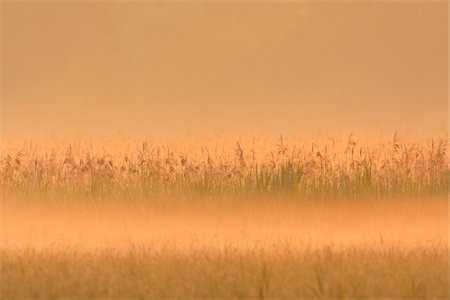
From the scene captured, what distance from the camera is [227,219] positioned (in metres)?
12.5

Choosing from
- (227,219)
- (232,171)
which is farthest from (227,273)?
(232,171)

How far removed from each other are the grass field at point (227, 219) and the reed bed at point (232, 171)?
0.10ft

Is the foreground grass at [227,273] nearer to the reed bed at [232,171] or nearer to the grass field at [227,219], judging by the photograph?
the grass field at [227,219]

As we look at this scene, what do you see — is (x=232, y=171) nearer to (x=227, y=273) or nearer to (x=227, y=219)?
(x=227, y=219)

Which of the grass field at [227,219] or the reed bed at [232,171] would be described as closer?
the grass field at [227,219]

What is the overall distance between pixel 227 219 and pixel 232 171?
2332 mm

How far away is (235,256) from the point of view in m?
7.82

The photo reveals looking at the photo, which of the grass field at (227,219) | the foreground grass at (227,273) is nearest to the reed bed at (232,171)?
the grass field at (227,219)

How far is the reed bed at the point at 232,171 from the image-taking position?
47.3ft

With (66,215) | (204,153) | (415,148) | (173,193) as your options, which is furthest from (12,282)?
(415,148)

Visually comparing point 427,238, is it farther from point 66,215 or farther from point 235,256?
point 66,215

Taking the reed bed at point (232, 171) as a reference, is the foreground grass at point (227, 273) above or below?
below

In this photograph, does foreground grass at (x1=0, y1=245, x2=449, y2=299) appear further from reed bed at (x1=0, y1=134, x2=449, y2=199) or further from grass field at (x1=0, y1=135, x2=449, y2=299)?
reed bed at (x1=0, y1=134, x2=449, y2=199)

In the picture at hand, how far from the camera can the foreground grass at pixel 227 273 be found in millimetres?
6695
